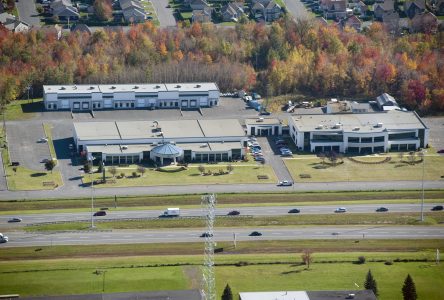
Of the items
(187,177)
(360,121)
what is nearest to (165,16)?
(360,121)

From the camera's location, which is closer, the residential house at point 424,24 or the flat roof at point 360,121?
the flat roof at point 360,121

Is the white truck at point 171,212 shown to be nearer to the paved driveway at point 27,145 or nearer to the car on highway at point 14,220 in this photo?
the car on highway at point 14,220

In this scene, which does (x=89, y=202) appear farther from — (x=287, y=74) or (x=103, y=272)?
(x=287, y=74)

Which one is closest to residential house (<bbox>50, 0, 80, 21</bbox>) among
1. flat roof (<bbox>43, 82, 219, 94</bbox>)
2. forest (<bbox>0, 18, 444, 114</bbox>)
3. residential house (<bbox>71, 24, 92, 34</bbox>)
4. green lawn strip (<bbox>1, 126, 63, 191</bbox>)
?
residential house (<bbox>71, 24, 92, 34</bbox>)

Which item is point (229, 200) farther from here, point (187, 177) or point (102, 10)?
point (102, 10)

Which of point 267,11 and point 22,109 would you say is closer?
point 22,109

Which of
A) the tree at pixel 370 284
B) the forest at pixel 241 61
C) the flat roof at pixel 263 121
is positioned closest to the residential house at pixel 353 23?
the forest at pixel 241 61
